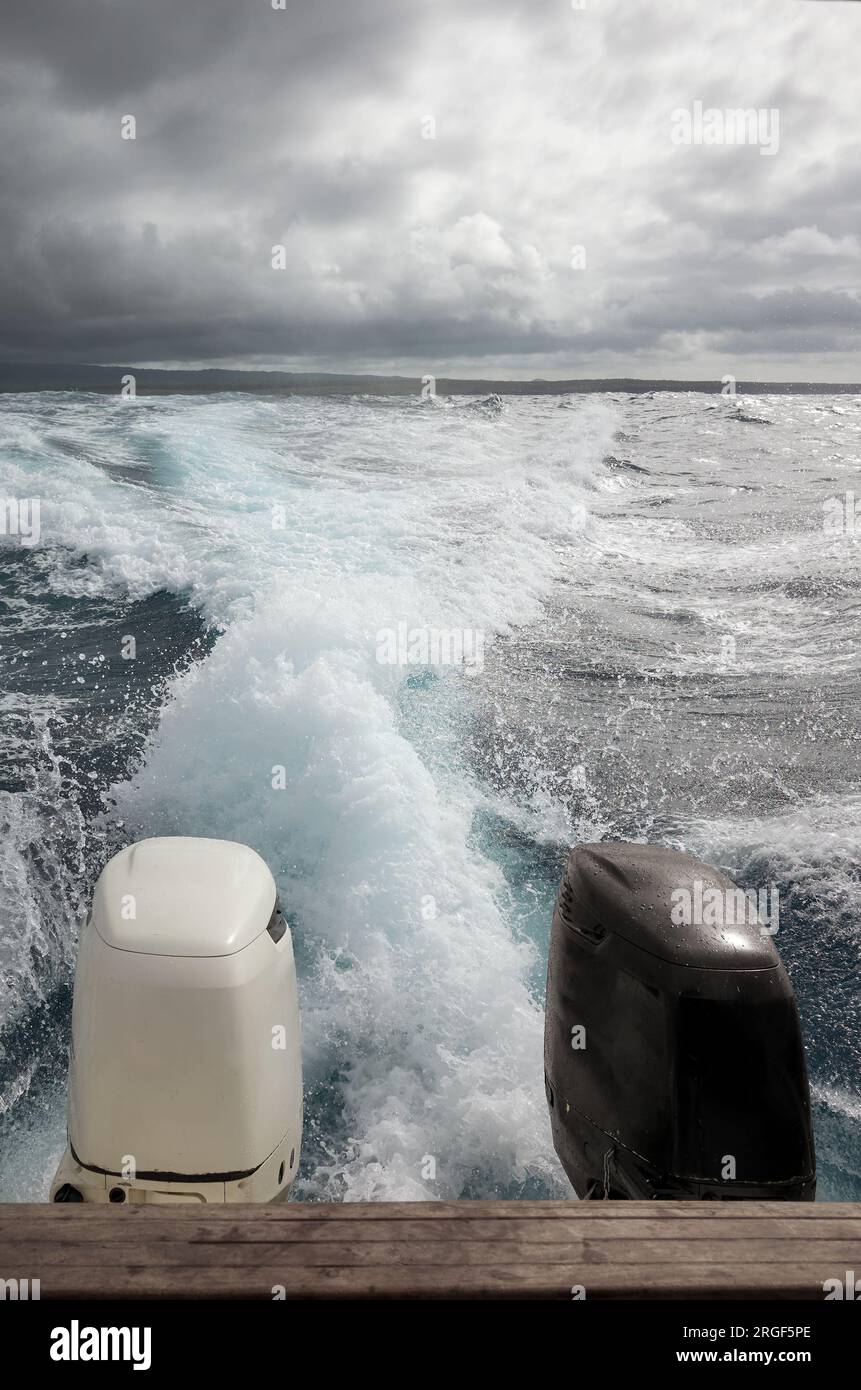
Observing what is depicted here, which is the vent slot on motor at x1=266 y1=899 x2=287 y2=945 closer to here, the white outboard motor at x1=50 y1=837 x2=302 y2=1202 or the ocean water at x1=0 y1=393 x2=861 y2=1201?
the white outboard motor at x1=50 y1=837 x2=302 y2=1202

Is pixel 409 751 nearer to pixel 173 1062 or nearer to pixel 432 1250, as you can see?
pixel 173 1062

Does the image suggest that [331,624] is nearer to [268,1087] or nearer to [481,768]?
[481,768]

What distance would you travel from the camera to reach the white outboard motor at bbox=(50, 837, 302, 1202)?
5.45 ft

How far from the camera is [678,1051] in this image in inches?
63.8

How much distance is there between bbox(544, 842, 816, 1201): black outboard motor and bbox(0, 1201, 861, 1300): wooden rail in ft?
1.77

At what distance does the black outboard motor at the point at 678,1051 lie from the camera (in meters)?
1.57

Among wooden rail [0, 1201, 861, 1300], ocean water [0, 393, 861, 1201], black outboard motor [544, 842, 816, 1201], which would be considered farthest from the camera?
ocean water [0, 393, 861, 1201]

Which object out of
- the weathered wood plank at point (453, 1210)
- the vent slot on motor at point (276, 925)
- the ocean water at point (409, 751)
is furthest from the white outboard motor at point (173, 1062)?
the ocean water at point (409, 751)

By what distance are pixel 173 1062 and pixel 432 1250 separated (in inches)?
34.1

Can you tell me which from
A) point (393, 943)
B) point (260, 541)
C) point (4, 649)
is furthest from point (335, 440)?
point (393, 943)

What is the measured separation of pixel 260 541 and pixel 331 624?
348cm

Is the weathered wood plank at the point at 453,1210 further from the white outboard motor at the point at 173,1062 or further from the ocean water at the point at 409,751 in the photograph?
the ocean water at the point at 409,751

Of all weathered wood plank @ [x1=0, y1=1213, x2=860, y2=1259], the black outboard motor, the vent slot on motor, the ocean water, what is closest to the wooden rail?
weathered wood plank @ [x1=0, y1=1213, x2=860, y2=1259]

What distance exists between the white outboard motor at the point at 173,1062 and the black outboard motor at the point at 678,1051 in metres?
0.65
